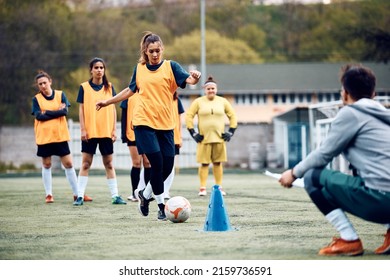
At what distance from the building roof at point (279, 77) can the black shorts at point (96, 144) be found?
60175 millimetres

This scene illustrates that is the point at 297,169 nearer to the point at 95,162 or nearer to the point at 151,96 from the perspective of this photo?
the point at 151,96

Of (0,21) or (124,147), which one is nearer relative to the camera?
(124,147)

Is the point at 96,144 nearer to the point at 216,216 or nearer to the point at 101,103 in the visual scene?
the point at 101,103

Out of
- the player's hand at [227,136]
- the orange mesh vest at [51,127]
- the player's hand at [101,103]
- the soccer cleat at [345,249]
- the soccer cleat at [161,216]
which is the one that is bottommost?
the soccer cleat at [161,216]

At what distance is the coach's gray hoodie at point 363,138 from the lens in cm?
620

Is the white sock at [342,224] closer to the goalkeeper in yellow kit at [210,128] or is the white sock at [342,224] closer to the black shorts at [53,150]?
the black shorts at [53,150]

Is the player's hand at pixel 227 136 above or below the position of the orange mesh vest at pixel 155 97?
below

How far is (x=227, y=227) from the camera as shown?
801cm

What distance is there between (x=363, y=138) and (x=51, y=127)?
7.42m

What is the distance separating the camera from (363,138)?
6.25m

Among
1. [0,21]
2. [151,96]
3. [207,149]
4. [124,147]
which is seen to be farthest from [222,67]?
[151,96]

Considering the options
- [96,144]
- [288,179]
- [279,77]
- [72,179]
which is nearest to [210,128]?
[96,144]

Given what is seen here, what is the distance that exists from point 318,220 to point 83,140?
15.0 ft

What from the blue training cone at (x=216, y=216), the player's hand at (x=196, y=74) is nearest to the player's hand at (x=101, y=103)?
the player's hand at (x=196, y=74)
